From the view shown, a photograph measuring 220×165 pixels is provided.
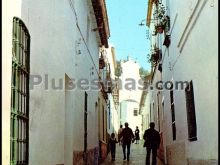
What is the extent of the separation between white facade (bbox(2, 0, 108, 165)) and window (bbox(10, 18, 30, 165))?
0.77 feet

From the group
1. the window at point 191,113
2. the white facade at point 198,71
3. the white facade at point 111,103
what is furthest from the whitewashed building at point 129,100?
the window at point 191,113

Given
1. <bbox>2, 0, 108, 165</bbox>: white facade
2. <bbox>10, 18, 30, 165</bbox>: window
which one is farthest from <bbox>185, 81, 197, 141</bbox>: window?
<bbox>10, 18, 30, 165</bbox>: window

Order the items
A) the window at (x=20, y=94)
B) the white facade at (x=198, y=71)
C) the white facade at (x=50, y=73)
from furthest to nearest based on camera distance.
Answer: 1. the white facade at (x=198, y=71)
2. the window at (x=20, y=94)
3. the white facade at (x=50, y=73)

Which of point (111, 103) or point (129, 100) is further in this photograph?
point (129, 100)

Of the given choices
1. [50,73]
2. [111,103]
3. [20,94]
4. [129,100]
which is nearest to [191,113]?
[50,73]

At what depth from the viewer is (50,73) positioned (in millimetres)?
8023

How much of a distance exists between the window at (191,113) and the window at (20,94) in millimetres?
4145

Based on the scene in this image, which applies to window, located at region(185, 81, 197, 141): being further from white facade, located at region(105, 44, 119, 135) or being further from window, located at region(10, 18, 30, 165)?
white facade, located at region(105, 44, 119, 135)

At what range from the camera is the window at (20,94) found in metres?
5.44

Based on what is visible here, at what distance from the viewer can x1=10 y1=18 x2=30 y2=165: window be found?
5436 millimetres

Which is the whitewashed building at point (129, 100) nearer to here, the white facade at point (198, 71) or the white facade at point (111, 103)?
the white facade at point (111, 103)

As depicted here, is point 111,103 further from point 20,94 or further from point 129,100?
point 20,94

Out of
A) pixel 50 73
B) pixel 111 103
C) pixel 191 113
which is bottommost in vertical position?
pixel 191 113

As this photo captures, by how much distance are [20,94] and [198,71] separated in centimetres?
368
